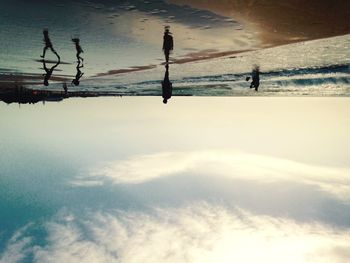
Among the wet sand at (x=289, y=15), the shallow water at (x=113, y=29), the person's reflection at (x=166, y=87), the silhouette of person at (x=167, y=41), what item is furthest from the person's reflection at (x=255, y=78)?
the wet sand at (x=289, y=15)

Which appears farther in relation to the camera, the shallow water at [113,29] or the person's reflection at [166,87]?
the person's reflection at [166,87]

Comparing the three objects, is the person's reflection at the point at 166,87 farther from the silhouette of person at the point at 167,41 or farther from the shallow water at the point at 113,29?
the silhouette of person at the point at 167,41

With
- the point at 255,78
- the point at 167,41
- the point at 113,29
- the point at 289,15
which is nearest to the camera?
the point at 289,15

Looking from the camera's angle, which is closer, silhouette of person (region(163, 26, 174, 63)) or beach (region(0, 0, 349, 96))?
beach (region(0, 0, 349, 96))

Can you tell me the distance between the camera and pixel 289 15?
3785 mm

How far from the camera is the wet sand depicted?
3.45 meters

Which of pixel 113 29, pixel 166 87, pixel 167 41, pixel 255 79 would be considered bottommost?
pixel 166 87

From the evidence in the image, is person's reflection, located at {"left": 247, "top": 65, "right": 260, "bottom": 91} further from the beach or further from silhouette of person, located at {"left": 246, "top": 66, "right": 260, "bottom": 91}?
the beach

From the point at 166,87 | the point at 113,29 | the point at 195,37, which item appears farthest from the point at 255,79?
the point at 113,29

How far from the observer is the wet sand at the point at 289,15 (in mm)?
3453

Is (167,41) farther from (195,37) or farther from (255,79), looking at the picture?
(255,79)

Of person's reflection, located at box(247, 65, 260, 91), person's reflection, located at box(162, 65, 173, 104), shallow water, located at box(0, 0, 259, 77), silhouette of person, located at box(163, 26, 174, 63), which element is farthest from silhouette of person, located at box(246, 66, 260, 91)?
silhouette of person, located at box(163, 26, 174, 63)

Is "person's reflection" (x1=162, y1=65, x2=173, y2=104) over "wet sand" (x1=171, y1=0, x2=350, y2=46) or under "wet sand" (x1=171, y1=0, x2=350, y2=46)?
under

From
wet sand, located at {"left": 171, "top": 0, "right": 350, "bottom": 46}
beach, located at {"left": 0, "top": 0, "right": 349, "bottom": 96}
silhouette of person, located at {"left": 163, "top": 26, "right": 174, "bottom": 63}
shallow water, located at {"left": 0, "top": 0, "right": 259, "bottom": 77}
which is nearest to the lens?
wet sand, located at {"left": 171, "top": 0, "right": 350, "bottom": 46}
